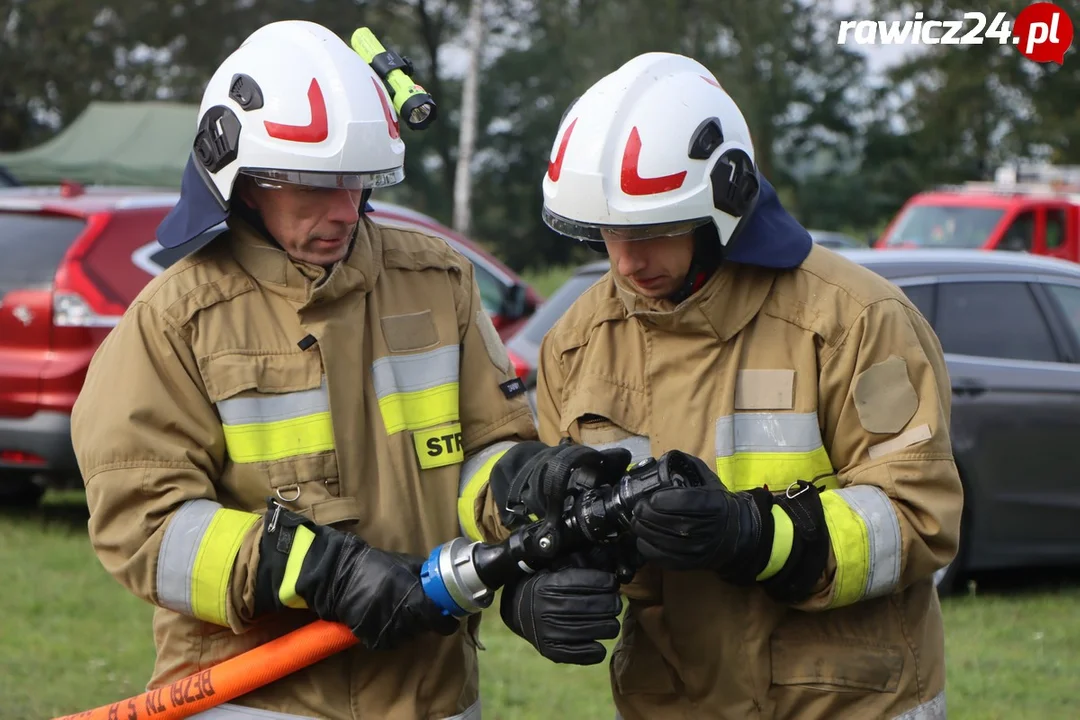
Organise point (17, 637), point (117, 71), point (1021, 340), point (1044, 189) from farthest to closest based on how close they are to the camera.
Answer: point (117, 71) → point (1044, 189) → point (1021, 340) → point (17, 637)

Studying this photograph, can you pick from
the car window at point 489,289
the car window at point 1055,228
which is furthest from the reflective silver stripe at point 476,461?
the car window at point 1055,228

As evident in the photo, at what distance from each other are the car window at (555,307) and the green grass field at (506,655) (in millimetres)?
1378

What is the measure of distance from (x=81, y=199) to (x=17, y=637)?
9.02 feet

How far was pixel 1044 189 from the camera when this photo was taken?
16703 mm

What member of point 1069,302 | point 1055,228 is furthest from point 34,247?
point 1055,228

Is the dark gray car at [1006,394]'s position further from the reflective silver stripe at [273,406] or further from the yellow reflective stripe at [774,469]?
the reflective silver stripe at [273,406]

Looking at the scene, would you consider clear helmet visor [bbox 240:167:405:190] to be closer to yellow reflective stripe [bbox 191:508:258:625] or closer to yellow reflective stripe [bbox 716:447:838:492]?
yellow reflective stripe [bbox 191:508:258:625]

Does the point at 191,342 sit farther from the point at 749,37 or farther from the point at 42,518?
the point at 749,37

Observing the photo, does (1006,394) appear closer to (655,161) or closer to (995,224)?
(655,161)

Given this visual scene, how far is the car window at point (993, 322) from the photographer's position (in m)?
6.32

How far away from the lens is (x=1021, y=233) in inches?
578

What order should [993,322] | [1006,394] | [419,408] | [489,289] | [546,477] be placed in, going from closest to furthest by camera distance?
[546,477], [419,408], [1006,394], [993,322], [489,289]

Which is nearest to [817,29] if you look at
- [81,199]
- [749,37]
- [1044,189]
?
[749,37]

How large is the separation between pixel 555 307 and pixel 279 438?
3985 millimetres
